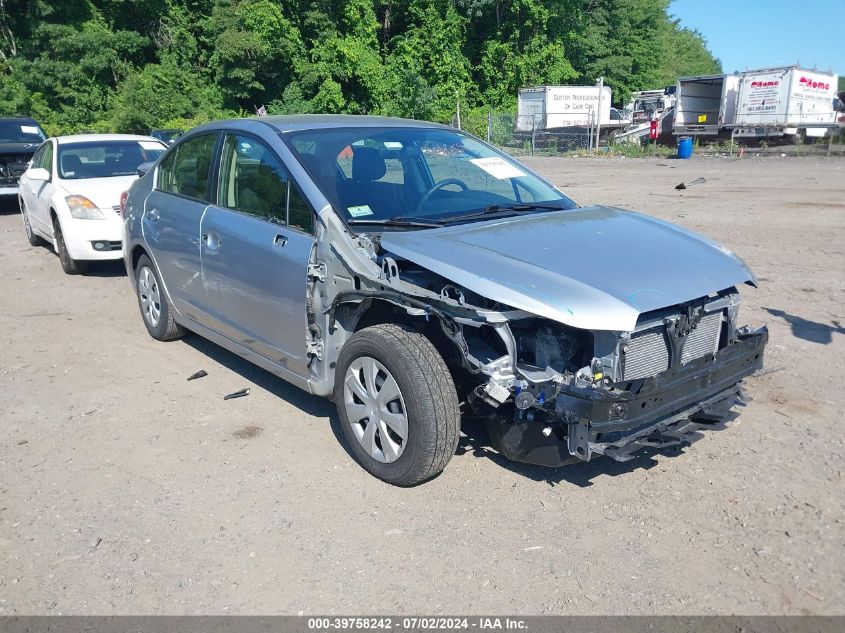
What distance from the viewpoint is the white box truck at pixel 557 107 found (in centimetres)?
3712

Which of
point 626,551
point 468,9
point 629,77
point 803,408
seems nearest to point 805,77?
point 468,9

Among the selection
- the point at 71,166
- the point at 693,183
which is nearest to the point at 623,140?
the point at 693,183

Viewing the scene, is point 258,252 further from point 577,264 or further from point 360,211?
point 577,264

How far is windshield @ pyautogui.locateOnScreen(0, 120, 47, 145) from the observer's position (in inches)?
622

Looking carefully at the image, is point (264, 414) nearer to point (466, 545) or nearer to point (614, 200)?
point (466, 545)

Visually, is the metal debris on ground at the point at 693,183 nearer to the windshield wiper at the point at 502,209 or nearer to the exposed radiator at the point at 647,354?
the windshield wiper at the point at 502,209

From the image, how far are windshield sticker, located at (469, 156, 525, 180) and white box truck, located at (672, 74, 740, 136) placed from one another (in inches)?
A: 1249

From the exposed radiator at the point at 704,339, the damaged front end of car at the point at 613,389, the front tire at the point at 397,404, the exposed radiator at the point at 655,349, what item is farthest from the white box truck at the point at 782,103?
the front tire at the point at 397,404

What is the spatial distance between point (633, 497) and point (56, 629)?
267cm

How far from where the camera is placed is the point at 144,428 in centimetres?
476

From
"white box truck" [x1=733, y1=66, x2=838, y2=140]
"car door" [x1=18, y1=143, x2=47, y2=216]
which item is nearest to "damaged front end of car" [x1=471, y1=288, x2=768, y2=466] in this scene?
"car door" [x1=18, y1=143, x2=47, y2=216]

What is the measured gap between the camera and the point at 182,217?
5.39 metres

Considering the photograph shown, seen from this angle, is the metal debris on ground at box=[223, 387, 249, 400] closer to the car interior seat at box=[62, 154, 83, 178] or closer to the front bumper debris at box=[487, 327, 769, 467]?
the front bumper debris at box=[487, 327, 769, 467]

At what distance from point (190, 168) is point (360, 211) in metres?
1.96
